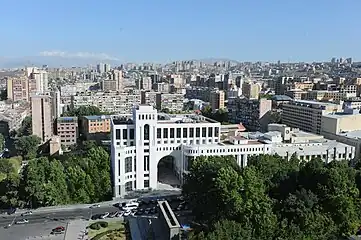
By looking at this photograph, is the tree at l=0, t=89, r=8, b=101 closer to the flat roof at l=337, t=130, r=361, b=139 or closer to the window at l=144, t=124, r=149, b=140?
the window at l=144, t=124, r=149, b=140

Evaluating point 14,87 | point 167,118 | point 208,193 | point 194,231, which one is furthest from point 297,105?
point 14,87

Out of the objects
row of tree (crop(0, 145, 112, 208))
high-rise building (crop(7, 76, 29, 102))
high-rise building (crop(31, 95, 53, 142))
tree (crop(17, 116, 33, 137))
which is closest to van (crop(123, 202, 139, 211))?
row of tree (crop(0, 145, 112, 208))

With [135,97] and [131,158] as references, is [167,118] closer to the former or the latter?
[131,158]

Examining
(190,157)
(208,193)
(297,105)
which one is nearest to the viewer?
(208,193)

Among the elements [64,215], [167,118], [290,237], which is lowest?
[64,215]

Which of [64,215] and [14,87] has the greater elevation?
[14,87]

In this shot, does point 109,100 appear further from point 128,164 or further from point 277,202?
point 277,202

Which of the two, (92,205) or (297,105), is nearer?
(92,205)
